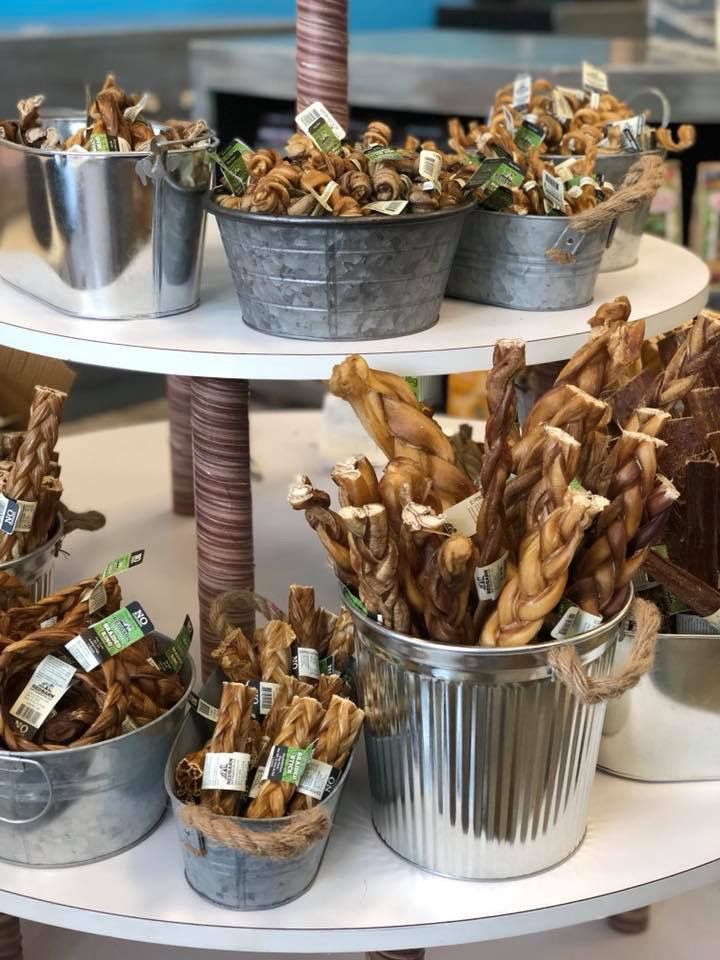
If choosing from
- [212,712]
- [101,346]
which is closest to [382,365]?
[101,346]

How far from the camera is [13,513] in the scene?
3.78 ft

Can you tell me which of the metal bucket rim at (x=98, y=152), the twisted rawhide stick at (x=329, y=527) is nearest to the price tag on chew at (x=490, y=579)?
the twisted rawhide stick at (x=329, y=527)

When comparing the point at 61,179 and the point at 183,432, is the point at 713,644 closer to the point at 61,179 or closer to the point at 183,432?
the point at 61,179

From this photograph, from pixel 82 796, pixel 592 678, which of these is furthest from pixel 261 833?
pixel 592 678

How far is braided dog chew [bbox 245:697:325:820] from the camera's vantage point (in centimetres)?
91

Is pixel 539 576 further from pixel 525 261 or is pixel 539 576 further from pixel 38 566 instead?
pixel 38 566

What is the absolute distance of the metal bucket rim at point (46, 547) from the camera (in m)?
1.16

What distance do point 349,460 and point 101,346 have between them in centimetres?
24

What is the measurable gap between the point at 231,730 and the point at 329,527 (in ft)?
0.62

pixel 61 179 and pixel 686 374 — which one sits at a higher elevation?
pixel 61 179

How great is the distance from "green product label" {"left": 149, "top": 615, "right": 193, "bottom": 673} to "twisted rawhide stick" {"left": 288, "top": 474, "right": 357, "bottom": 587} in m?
0.19

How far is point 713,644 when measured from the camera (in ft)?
3.46

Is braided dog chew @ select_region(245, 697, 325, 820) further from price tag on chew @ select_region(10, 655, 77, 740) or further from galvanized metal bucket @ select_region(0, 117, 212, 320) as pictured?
galvanized metal bucket @ select_region(0, 117, 212, 320)

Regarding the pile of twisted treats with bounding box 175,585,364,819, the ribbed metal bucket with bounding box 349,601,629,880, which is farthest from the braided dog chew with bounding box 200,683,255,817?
the ribbed metal bucket with bounding box 349,601,629,880
